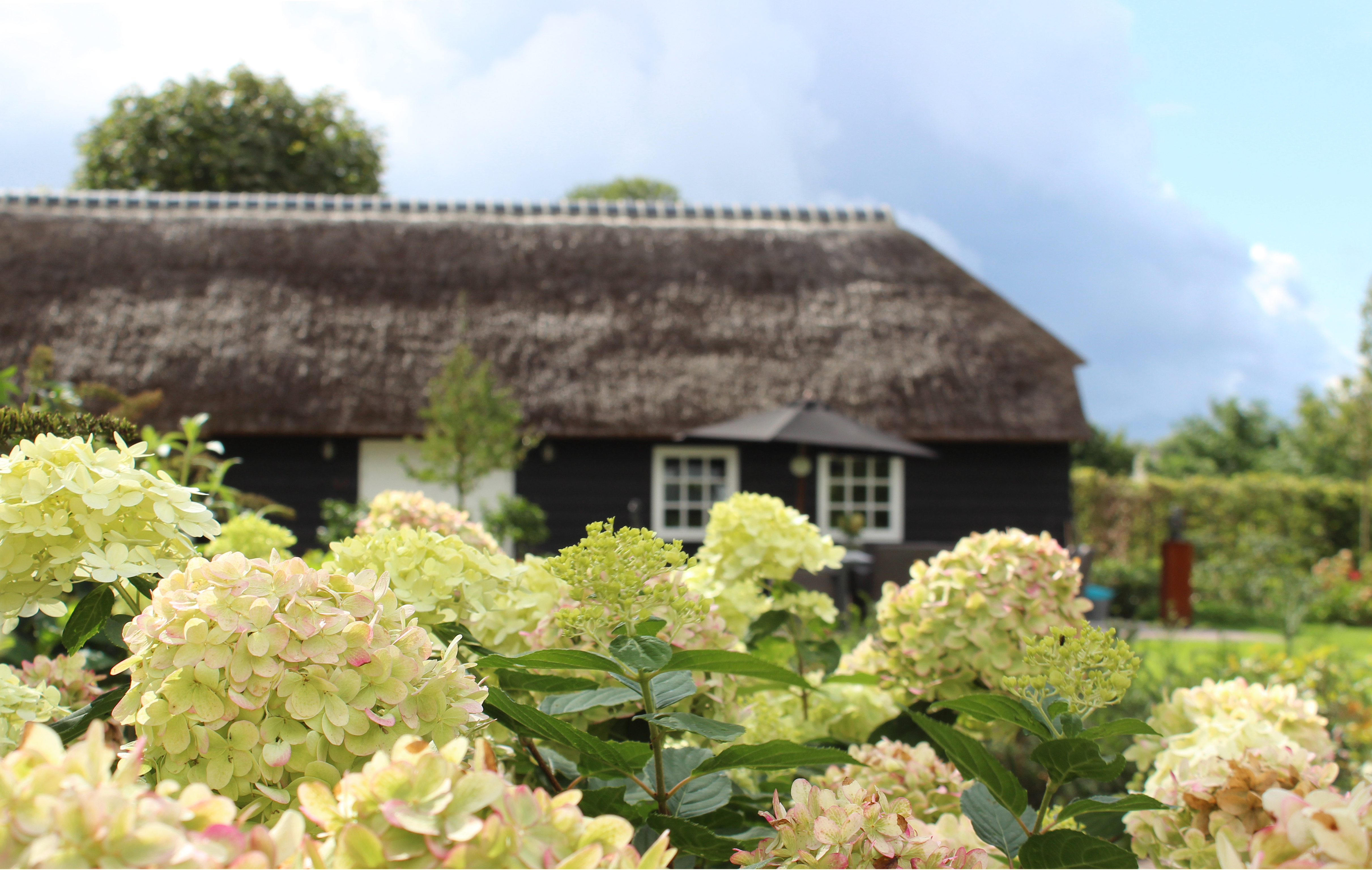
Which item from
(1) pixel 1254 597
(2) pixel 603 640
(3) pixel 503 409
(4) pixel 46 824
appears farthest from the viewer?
(1) pixel 1254 597

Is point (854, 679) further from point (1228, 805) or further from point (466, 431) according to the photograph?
point (466, 431)

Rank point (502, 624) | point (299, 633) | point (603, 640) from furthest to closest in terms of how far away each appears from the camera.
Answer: point (502, 624) → point (603, 640) → point (299, 633)

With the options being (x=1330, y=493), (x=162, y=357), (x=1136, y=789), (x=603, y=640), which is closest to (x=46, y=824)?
(x=603, y=640)

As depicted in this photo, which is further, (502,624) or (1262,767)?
(502,624)

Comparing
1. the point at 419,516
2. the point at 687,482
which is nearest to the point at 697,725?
the point at 419,516

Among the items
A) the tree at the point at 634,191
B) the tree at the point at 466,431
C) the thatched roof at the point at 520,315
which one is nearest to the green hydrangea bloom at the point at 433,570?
the tree at the point at 466,431

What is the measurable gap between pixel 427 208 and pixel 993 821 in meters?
12.5

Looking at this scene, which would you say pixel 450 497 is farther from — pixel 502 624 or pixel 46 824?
pixel 46 824

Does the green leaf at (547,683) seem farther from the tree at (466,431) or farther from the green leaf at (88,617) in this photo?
the tree at (466,431)

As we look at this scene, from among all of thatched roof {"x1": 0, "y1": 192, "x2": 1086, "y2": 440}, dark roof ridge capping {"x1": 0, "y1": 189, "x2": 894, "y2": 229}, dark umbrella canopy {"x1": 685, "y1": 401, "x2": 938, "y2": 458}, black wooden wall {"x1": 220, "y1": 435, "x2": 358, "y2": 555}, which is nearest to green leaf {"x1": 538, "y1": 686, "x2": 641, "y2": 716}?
dark umbrella canopy {"x1": 685, "y1": 401, "x2": 938, "y2": 458}

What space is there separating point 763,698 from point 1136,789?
617mm

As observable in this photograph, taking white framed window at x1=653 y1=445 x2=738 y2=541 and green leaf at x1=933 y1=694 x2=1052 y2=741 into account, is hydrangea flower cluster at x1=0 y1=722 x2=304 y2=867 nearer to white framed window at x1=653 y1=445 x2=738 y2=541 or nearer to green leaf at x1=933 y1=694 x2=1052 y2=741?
green leaf at x1=933 y1=694 x2=1052 y2=741

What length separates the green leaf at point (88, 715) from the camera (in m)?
0.87

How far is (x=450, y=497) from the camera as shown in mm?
10031
